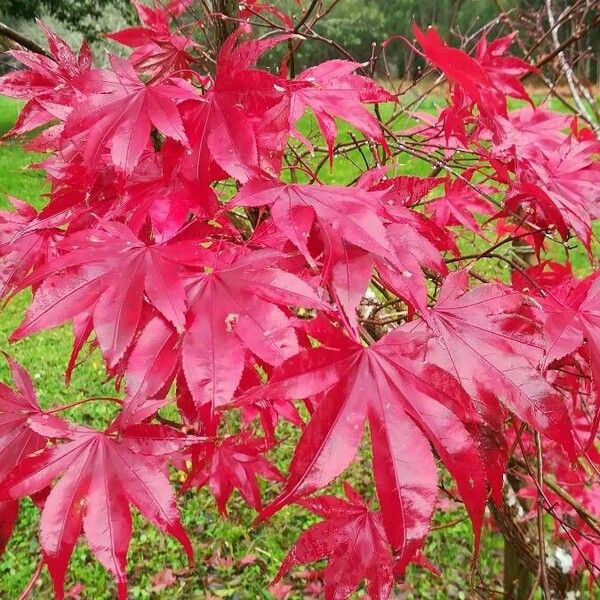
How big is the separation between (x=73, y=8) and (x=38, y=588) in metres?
8.88

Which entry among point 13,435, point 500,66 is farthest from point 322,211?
point 500,66

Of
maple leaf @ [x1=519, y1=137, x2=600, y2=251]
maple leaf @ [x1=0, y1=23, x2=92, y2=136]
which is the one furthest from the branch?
maple leaf @ [x1=519, y1=137, x2=600, y2=251]

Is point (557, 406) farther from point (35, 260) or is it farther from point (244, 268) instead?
point (35, 260)

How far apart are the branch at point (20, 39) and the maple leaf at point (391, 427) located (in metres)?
0.81

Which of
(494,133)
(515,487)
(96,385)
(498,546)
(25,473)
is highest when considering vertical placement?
(494,133)

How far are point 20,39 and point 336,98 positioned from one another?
0.60 m

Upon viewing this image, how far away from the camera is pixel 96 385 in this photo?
3.62 meters

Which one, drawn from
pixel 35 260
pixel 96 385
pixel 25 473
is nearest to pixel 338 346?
pixel 25 473

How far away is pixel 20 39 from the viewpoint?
100 cm

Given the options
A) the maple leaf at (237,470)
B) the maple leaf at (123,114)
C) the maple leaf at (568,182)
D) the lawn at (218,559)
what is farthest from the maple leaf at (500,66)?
the lawn at (218,559)

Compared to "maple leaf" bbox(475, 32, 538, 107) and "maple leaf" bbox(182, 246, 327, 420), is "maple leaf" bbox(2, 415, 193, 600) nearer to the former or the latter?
"maple leaf" bbox(182, 246, 327, 420)

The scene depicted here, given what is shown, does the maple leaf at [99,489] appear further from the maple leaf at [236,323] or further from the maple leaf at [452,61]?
the maple leaf at [452,61]

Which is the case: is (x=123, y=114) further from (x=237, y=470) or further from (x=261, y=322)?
(x=237, y=470)

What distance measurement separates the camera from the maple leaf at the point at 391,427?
0.50 m
